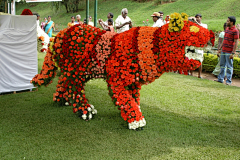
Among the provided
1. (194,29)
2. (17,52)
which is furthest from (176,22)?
(17,52)

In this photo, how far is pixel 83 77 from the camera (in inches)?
190

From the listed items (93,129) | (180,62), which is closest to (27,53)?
(93,129)

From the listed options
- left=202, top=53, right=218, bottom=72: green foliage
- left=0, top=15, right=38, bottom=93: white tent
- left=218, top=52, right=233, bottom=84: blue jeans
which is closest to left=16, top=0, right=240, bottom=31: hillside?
left=202, top=53, right=218, bottom=72: green foliage

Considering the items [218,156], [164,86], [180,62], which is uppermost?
[180,62]

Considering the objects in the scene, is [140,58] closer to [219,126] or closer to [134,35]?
[134,35]

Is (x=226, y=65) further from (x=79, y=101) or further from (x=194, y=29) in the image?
(x=79, y=101)

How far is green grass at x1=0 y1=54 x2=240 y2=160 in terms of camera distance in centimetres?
382

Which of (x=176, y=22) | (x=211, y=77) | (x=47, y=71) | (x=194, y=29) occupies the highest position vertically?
(x=176, y=22)

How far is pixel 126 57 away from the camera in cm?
433

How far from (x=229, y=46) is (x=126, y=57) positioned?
513cm

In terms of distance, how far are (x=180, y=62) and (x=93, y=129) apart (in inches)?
79.6

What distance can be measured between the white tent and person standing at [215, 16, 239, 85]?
19.5ft

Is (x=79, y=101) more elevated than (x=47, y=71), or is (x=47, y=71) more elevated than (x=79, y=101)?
(x=47, y=71)

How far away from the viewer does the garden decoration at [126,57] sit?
12.9ft
